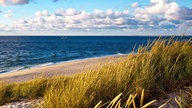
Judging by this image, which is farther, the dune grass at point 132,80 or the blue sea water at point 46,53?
the blue sea water at point 46,53

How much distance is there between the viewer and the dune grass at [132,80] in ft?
15.8

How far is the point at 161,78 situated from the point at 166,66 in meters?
0.36

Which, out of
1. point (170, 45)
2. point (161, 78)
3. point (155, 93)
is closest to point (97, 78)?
point (155, 93)

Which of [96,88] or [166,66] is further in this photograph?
[166,66]

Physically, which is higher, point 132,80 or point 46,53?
point 132,80

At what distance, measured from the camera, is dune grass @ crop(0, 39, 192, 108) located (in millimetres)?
4828

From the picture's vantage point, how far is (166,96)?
5.47m

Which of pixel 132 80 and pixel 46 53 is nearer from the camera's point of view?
pixel 132 80

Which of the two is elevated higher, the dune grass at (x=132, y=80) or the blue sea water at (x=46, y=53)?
the dune grass at (x=132, y=80)

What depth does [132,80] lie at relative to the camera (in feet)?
18.2

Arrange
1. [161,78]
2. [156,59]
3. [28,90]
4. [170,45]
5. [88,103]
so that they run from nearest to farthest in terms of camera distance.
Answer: [88,103]
[161,78]
[156,59]
[170,45]
[28,90]

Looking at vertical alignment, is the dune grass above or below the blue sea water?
above

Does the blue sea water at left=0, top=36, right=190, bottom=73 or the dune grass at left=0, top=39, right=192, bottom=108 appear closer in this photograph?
the dune grass at left=0, top=39, right=192, bottom=108

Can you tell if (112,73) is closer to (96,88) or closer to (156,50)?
(96,88)
